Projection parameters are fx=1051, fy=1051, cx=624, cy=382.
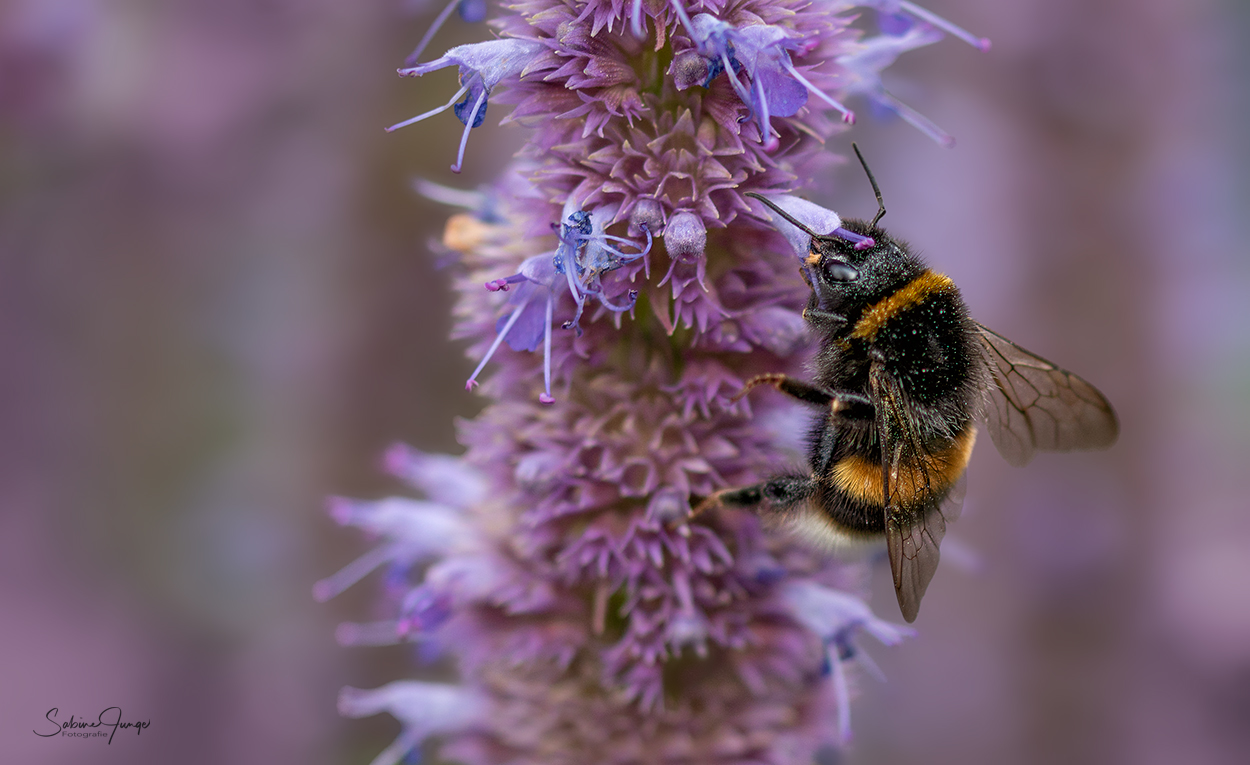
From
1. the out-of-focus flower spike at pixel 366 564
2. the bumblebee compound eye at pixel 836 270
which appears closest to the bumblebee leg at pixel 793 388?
the bumblebee compound eye at pixel 836 270

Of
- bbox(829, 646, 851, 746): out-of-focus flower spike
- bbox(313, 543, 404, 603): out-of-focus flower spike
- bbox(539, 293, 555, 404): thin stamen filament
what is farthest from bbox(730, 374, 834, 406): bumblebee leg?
bbox(313, 543, 404, 603): out-of-focus flower spike

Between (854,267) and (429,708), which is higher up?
(854,267)

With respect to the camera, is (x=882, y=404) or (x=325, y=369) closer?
(x=882, y=404)

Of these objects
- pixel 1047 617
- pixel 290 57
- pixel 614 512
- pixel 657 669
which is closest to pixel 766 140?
pixel 614 512

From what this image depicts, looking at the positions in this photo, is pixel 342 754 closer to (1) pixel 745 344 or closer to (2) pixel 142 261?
(2) pixel 142 261

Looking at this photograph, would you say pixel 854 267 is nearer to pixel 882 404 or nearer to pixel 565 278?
pixel 882 404

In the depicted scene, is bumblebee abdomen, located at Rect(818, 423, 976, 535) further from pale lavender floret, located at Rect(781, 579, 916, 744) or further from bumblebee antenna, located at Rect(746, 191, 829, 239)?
bumblebee antenna, located at Rect(746, 191, 829, 239)

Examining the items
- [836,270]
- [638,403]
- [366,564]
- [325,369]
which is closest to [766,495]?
[638,403]
